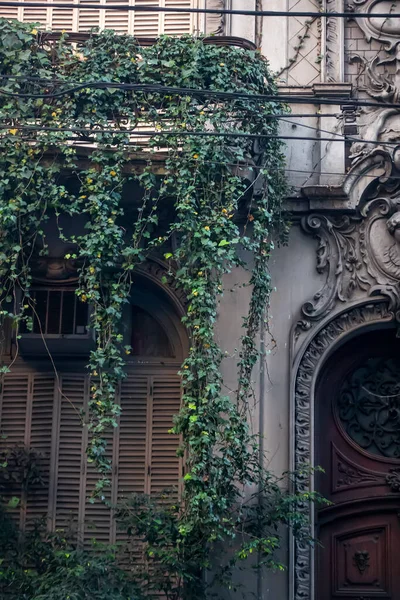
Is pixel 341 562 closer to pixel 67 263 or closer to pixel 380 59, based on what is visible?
pixel 67 263

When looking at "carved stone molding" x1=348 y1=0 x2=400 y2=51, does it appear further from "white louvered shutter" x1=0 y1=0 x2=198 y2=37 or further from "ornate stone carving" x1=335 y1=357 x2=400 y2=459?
"ornate stone carving" x1=335 y1=357 x2=400 y2=459

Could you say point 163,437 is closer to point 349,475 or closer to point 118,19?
point 349,475

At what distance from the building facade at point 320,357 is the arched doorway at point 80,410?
0.02 metres

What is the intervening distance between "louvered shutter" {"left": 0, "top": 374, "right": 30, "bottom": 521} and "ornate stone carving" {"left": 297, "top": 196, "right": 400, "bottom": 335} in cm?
314

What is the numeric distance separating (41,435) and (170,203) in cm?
290

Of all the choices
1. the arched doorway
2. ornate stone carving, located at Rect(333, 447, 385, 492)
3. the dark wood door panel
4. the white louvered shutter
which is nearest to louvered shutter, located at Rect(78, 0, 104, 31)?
the white louvered shutter

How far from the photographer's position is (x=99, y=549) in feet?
34.5

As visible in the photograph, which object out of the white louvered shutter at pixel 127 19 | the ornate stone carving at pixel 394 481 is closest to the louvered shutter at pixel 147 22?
the white louvered shutter at pixel 127 19

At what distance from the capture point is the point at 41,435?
11.6 meters

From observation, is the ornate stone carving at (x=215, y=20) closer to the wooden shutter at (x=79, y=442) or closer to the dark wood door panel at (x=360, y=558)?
the wooden shutter at (x=79, y=442)

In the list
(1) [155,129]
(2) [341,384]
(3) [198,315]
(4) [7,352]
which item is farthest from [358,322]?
(4) [7,352]

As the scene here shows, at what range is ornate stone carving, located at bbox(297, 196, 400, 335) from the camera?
11500 mm

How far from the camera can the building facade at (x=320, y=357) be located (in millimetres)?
11344

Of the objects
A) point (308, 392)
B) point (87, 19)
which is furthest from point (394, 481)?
point (87, 19)
